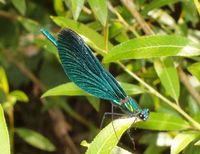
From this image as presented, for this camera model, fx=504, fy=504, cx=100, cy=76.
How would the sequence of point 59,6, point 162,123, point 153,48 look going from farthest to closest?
point 59,6
point 162,123
point 153,48

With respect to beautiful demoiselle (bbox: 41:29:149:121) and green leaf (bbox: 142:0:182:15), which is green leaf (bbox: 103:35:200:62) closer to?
beautiful demoiselle (bbox: 41:29:149:121)

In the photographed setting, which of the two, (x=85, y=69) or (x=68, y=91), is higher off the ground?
(x=85, y=69)

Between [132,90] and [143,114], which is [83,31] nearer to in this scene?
[132,90]

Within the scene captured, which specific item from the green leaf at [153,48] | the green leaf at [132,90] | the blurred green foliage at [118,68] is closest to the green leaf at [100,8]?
the blurred green foliage at [118,68]

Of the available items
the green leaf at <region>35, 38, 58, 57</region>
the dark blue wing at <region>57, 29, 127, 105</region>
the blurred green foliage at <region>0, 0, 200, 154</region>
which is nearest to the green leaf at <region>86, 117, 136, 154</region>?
the blurred green foliage at <region>0, 0, 200, 154</region>

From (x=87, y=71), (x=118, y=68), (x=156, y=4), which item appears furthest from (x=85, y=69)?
(x=118, y=68)

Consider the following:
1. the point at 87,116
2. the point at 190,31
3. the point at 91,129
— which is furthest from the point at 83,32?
the point at 87,116

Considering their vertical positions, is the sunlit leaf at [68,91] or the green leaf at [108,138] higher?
the sunlit leaf at [68,91]

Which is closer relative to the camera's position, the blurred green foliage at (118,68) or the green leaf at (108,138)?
the green leaf at (108,138)

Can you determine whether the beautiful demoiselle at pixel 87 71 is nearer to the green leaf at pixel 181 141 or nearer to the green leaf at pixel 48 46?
the green leaf at pixel 181 141
